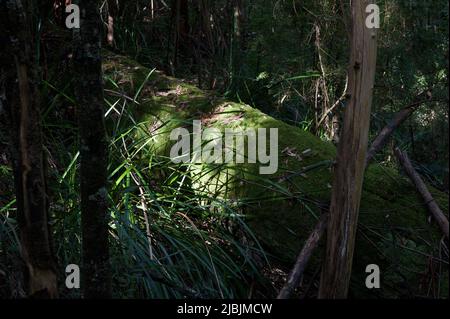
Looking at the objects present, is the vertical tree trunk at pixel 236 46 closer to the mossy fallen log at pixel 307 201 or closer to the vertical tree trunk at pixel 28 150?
the mossy fallen log at pixel 307 201

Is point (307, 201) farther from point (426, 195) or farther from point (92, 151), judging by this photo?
point (92, 151)

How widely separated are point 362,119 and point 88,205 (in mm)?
1448

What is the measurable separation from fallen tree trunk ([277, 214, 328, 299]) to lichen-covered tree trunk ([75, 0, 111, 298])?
2.71 feet

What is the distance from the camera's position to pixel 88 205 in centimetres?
241

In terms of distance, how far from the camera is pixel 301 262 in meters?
2.81

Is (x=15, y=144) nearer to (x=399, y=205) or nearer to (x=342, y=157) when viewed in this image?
(x=342, y=157)

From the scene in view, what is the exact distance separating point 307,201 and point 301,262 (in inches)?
29.0

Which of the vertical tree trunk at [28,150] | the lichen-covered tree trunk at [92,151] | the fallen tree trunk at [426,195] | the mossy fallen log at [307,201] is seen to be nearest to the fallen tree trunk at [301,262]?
the mossy fallen log at [307,201]

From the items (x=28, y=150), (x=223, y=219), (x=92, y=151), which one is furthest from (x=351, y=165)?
(x=28, y=150)

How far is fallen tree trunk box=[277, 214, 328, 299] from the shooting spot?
2.69 metres

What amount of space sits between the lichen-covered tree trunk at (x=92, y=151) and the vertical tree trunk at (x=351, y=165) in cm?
112

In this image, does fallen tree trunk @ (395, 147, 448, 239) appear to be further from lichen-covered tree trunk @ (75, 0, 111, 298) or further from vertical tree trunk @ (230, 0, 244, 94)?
vertical tree trunk @ (230, 0, 244, 94)

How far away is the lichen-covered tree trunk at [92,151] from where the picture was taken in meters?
2.31
